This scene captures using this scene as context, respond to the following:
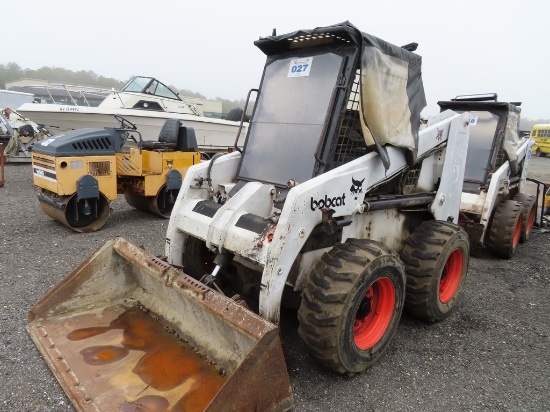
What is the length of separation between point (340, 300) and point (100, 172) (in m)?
4.57

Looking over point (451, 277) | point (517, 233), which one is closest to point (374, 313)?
point (451, 277)

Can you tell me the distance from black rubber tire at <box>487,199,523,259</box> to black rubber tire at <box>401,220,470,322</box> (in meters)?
2.20

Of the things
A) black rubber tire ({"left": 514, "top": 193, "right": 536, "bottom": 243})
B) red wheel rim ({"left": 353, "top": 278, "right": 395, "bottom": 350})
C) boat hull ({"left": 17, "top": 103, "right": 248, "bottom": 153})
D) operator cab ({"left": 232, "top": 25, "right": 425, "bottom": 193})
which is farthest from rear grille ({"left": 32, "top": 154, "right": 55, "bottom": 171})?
black rubber tire ({"left": 514, "top": 193, "right": 536, "bottom": 243})

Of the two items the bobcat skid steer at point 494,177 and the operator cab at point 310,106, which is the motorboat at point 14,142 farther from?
the bobcat skid steer at point 494,177

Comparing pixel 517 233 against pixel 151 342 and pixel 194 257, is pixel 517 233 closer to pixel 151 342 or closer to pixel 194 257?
pixel 194 257

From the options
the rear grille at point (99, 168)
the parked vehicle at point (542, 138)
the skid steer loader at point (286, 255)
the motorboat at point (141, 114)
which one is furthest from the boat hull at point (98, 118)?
the parked vehicle at point (542, 138)

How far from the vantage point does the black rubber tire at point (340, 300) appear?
8.19ft

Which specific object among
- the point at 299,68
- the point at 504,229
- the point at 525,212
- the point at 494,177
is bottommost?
the point at 504,229

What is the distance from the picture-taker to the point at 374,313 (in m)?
3.03

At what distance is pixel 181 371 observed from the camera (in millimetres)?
2584

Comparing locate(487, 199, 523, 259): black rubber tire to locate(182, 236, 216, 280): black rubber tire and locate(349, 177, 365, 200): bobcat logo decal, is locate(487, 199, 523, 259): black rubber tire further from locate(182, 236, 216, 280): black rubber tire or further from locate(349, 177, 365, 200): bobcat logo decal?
locate(182, 236, 216, 280): black rubber tire

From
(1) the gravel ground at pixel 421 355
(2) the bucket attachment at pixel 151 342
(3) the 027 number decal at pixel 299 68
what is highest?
(3) the 027 number decal at pixel 299 68

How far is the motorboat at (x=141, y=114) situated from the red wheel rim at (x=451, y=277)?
240 inches

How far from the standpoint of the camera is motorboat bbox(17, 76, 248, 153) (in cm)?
978
